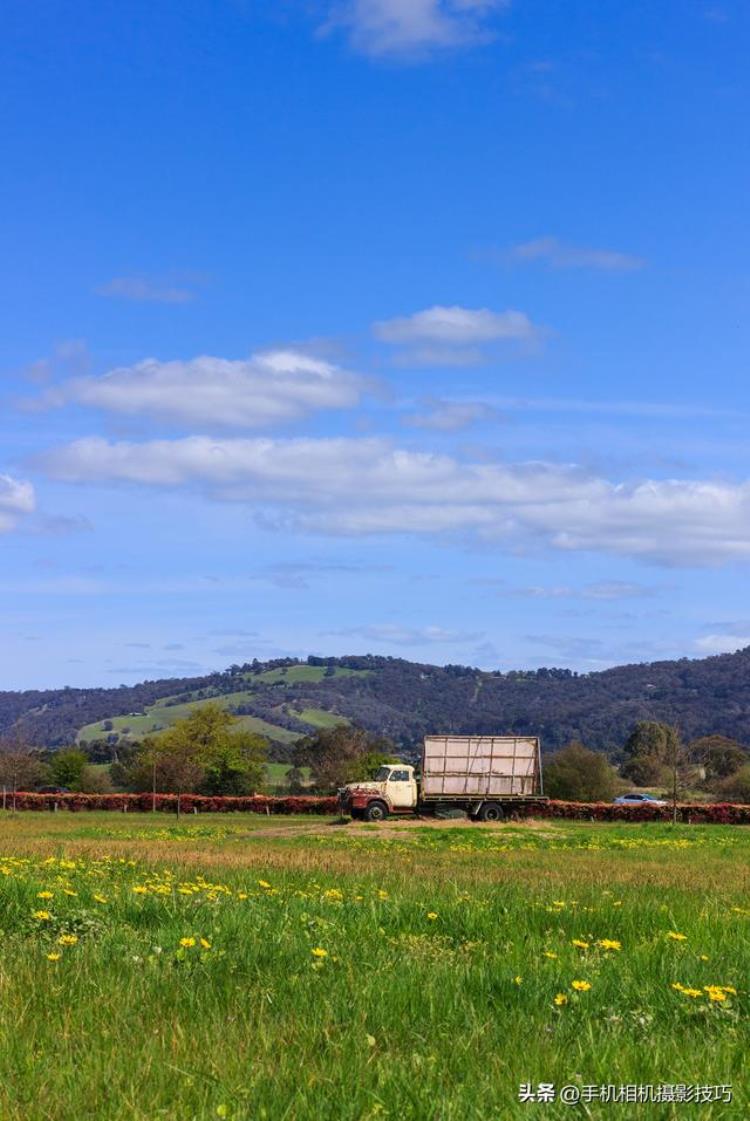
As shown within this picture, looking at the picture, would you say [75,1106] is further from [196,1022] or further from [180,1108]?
[196,1022]

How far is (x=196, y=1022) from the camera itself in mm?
6656

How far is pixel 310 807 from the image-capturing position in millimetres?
Answer: 75500

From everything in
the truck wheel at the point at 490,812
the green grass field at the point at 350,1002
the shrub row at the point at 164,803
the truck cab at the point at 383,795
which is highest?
the green grass field at the point at 350,1002

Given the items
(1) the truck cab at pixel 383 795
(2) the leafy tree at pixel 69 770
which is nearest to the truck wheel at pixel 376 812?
(1) the truck cab at pixel 383 795

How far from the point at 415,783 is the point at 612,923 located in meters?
51.3

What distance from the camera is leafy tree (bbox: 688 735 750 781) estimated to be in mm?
131875

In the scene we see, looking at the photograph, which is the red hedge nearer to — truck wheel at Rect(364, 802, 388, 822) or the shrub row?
the shrub row

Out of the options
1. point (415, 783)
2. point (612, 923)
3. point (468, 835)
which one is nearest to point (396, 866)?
point (612, 923)

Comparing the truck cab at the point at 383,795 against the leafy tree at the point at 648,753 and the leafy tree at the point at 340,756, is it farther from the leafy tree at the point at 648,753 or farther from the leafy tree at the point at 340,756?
the leafy tree at the point at 648,753

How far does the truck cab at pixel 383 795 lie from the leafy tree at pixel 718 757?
249 ft

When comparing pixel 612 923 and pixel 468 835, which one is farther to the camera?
pixel 468 835

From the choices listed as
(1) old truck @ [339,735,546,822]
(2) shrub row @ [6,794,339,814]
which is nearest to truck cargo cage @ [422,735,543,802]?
(1) old truck @ [339,735,546,822]

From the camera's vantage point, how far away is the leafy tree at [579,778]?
98.6m

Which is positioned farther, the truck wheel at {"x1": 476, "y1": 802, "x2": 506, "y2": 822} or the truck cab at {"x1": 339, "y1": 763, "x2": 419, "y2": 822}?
the truck wheel at {"x1": 476, "y1": 802, "x2": 506, "y2": 822}
